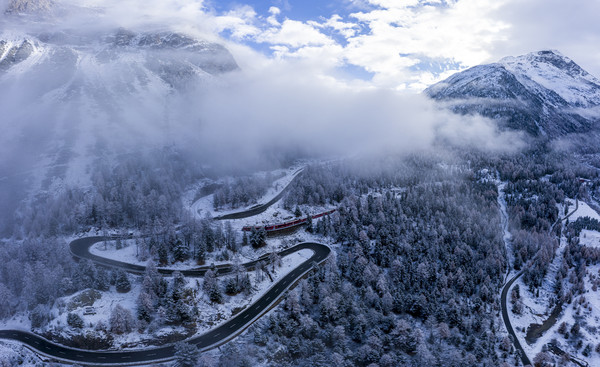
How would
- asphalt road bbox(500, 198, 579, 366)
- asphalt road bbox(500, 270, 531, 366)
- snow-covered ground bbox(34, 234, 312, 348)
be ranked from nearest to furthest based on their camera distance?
snow-covered ground bbox(34, 234, 312, 348)
asphalt road bbox(500, 270, 531, 366)
asphalt road bbox(500, 198, 579, 366)

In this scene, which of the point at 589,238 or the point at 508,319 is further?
the point at 589,238

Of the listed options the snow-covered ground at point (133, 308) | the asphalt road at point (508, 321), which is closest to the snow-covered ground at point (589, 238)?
the asphalt road at point (508, 321)

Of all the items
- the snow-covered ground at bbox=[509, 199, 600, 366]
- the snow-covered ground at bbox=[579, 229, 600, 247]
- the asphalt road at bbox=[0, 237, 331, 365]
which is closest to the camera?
the asphalt road at bbox=[0, 237, 331, 365]

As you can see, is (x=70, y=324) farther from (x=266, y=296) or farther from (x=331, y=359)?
(x=331, y=359)

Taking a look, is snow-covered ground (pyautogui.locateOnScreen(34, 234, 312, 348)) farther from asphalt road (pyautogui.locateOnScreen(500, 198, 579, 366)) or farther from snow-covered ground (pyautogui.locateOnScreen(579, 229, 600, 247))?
snow-covered ground (pyautogui.locateOnScreen(579, 229, 600, 247))

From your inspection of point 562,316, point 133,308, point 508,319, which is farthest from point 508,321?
point 133,308

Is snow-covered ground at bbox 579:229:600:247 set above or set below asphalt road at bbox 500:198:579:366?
above

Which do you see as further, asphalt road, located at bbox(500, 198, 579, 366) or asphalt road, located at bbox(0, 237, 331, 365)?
asphalt road, located at bbox(500, 198, 579, 366)

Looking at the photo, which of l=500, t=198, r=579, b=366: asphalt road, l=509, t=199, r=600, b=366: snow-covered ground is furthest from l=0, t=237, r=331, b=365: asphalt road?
l=509, t=199, r=600, b=366: snow-covered ground

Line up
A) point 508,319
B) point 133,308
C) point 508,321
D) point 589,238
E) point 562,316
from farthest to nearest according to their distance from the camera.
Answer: point 589,238 < point 562,316 < point 508,319 < point 508,321 < point 133,308

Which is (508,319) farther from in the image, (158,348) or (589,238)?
(158,348)

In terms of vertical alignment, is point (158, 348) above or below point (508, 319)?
above

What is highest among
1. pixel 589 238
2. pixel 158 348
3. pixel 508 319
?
pixel 589 238
